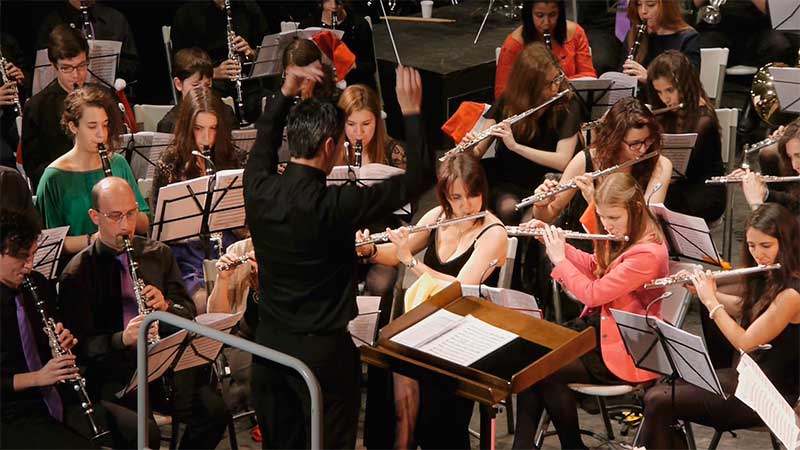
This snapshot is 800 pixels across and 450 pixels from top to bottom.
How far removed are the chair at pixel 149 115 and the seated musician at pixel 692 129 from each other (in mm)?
2510

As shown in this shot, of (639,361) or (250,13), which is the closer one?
(639,361)

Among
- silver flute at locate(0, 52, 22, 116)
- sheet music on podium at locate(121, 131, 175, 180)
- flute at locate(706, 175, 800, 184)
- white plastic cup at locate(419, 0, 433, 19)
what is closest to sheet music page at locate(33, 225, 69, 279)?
sheet music on podium at locate(121, 131, 175, 180)

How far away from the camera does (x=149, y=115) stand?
20.9ft

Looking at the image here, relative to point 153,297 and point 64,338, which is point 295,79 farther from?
point 64,338

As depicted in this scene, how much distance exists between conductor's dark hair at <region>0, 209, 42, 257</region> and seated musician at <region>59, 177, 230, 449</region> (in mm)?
299

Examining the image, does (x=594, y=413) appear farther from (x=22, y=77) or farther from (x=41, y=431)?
(x=22, y=77)

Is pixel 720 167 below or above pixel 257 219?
below

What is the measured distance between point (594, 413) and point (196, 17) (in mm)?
3605

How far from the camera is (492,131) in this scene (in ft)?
18.5

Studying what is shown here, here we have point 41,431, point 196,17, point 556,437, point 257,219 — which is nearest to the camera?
point 257,219

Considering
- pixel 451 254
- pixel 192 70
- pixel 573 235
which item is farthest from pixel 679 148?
pixel 192 70

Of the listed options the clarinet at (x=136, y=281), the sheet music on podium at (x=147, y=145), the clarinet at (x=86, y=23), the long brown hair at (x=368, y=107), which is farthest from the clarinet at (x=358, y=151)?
the clarinet at (x=86, y=23)

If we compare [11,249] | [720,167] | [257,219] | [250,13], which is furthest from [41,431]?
[250,13]

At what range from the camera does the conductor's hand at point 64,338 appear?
4.21m
